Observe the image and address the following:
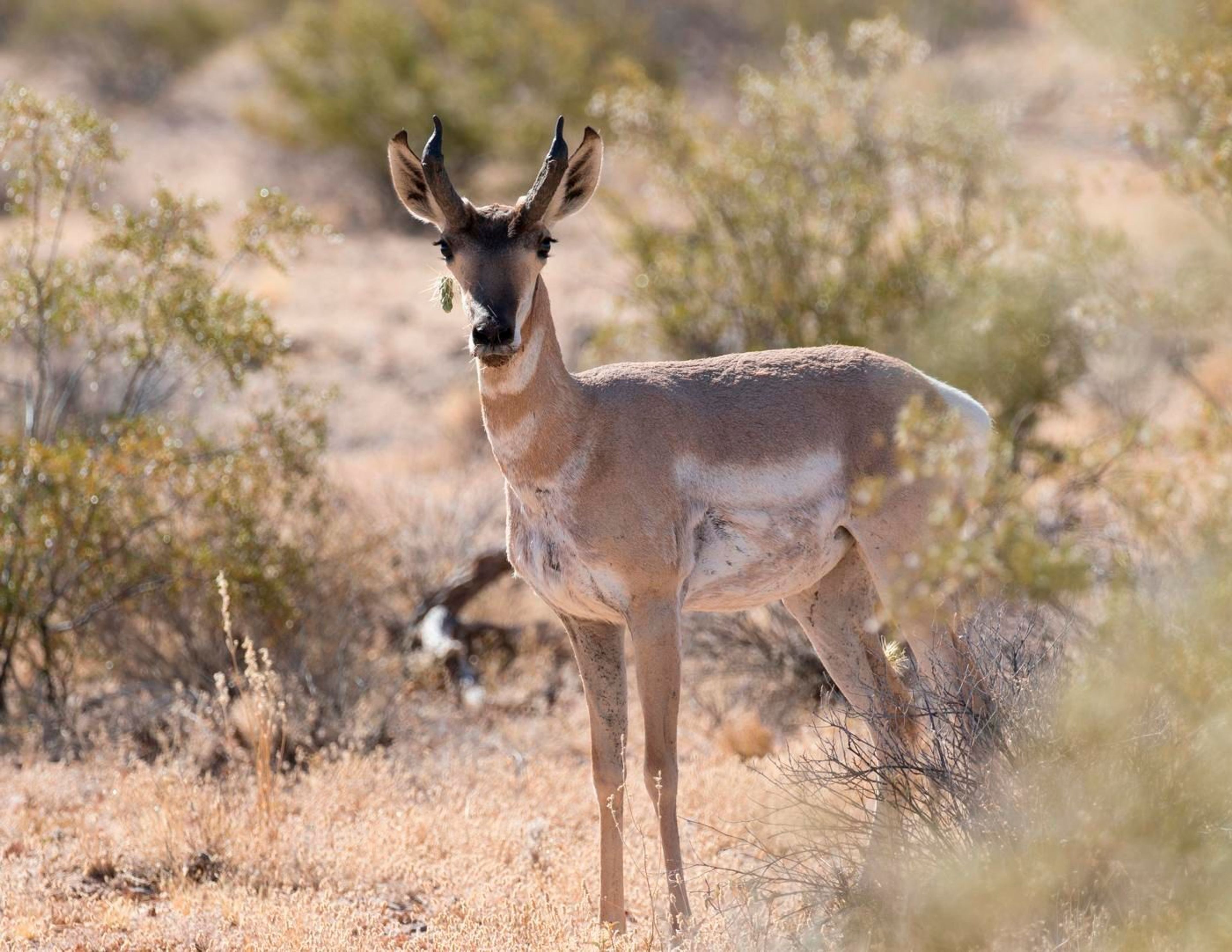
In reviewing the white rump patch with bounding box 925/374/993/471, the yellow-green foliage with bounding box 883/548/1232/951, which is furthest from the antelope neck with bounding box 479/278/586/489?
the yellow-green foliage with bounding box 883/548/1232/951

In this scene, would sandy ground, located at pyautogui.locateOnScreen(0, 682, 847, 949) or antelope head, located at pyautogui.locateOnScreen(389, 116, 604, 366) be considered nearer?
antelope head, located at pyautogui.locateOnScreen(389, 116, 604, 366)

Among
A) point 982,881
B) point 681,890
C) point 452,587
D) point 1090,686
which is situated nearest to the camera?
point 982,881

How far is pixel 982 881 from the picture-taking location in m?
5.08

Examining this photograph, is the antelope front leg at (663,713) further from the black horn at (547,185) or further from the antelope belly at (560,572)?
the black horn at (547,185)

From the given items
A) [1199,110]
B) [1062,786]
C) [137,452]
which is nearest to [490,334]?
[1062,786]

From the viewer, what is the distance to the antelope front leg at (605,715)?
21.3 feet

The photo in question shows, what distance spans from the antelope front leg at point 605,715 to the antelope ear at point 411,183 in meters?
2.00

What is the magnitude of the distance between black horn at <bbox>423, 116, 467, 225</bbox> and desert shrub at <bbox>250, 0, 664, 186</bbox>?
927 inches

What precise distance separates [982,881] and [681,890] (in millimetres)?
1542

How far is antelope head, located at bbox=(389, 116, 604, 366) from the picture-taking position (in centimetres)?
578

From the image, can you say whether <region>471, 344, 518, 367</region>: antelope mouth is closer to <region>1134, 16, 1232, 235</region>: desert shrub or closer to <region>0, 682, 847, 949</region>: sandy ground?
<region>0, 682, 847, 949</region>: sandy ground

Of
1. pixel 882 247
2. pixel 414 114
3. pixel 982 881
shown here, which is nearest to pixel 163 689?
pixel 982 881

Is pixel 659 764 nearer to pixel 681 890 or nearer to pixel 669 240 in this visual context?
pixel 681 890

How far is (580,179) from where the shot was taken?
6461 mm
